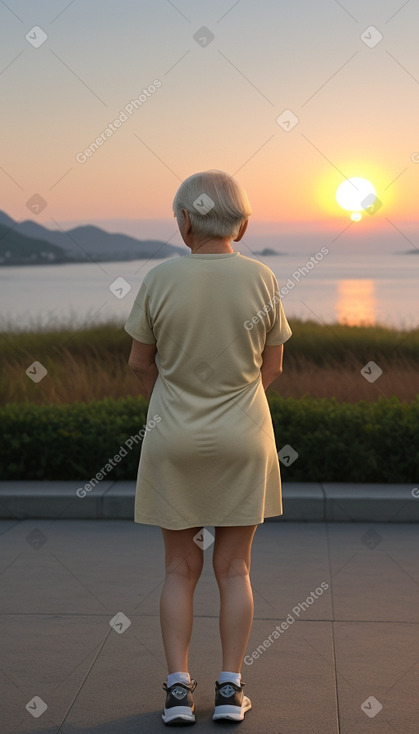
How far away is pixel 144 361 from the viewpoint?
3.26 m

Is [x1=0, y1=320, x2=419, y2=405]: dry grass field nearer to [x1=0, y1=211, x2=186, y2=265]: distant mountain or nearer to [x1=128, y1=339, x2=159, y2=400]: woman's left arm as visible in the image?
[x1=0, y1=211, x2=186, y2=265]: distant mountain

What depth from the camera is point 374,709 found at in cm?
339

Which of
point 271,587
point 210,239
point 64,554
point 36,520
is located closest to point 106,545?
point 64,554

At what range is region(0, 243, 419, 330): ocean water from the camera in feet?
31.7

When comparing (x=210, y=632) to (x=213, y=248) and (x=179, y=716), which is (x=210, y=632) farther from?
(x=213, y=248)

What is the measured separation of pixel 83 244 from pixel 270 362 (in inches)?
286

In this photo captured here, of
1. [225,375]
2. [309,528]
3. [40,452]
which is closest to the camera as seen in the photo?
[225,375]

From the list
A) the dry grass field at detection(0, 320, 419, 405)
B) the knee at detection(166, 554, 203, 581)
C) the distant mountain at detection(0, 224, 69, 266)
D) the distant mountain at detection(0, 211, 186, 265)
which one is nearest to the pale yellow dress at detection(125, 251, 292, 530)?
the knee at detection(166, 554, 203, 581)

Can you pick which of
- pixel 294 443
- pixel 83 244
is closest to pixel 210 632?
pixel 294 443

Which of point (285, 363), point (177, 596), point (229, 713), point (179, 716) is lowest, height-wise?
point (179, 716)

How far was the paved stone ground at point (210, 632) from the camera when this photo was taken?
3.35m

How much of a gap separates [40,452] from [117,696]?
3621 mm

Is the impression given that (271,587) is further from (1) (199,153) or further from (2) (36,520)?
(1) (199,153)

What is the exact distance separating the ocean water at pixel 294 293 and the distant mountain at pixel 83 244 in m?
0.14
